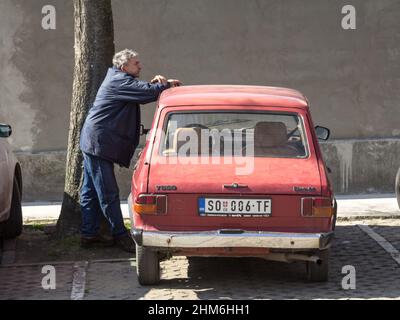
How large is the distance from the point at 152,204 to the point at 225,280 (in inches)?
45.2

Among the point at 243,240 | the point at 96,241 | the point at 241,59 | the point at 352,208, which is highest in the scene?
the point at 241,59

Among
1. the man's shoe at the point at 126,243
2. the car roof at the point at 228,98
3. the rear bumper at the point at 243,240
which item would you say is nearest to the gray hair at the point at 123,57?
the car roof at the point at 228,98

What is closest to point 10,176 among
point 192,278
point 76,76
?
point 76,76

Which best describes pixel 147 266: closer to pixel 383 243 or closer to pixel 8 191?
pixel 8 191

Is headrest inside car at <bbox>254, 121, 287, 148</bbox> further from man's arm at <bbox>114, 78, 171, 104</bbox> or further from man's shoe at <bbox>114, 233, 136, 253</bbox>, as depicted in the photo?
man's shoe at <bbox>114, 233, 136, 253</bbox>

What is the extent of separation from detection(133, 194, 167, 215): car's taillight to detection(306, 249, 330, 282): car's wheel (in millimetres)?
1412

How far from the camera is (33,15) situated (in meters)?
13.6

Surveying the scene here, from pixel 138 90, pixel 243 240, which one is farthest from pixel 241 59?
pixel 243 240

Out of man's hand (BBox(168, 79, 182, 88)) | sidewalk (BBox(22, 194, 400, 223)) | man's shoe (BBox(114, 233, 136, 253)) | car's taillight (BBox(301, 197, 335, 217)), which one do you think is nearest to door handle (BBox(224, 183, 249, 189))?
car's taillight (BBox(301, 197, 335, 217))

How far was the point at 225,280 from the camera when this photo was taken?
8.73 meters

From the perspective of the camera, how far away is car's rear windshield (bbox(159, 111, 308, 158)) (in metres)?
8.58

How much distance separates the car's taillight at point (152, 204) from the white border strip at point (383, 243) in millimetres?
2660

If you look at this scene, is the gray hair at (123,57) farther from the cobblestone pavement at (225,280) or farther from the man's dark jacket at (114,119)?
the cobblestone pavement at (225,280)

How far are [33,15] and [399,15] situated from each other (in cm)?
520
